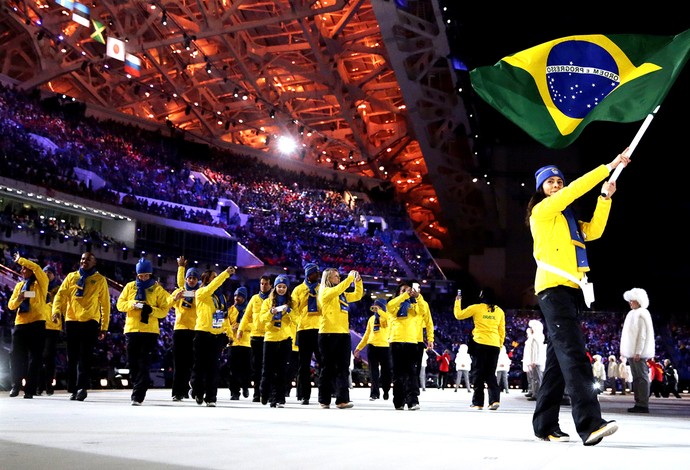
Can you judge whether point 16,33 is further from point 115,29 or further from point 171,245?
point 171,245

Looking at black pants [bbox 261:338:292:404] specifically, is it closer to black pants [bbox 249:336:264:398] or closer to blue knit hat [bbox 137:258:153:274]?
black pants [bbox 249:336:264:398]

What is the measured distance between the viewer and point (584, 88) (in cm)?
787

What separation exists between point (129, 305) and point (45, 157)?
31383 mm

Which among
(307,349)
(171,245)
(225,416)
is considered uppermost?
(171,245)

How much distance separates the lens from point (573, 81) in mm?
7852

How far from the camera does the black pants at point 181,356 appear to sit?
12461mm

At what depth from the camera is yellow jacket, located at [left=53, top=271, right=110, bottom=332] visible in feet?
40.4

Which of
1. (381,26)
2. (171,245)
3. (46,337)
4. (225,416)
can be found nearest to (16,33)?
(171,245)

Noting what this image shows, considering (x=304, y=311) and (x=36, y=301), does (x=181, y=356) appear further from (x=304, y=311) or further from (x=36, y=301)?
(x=36, y=301)

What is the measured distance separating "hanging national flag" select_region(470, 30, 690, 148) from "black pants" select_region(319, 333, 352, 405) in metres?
5.08

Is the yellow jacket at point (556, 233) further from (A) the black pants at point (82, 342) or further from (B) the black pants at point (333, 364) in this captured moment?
(A) the black pants at point (82, 342)

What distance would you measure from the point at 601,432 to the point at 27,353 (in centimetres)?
1078

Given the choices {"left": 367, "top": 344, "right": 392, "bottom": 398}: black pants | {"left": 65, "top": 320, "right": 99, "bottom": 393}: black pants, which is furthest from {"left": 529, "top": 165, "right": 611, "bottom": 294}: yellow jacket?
{"left": 367, "top": 344, "right": 392, "bottom": 398}: black pants

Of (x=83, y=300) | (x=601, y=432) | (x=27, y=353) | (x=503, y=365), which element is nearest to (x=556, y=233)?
(x=601, y=432)
